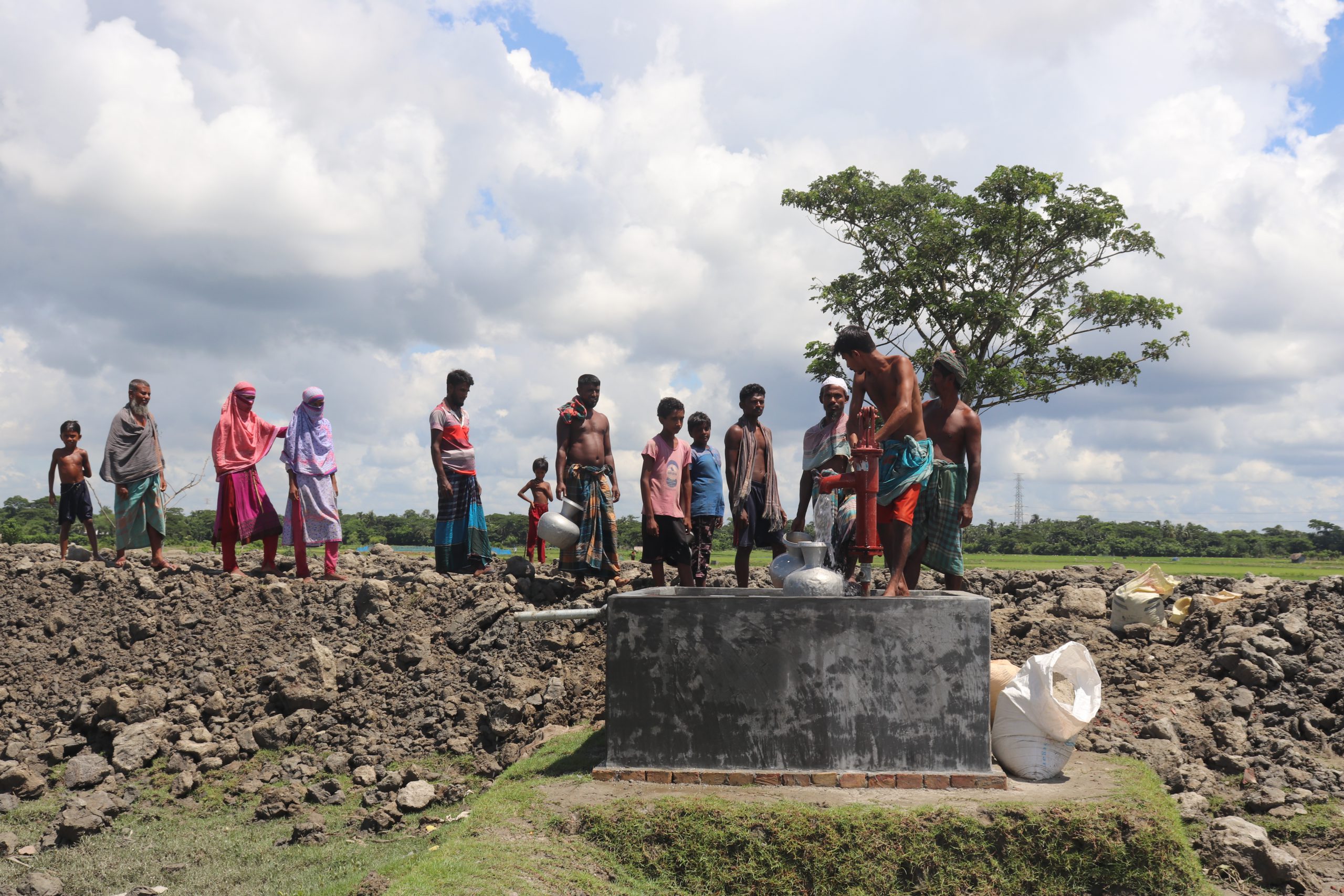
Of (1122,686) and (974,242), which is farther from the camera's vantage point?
(974,242)

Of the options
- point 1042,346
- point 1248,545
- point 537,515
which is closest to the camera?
point 537,515

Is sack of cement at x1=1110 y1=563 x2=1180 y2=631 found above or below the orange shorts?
below

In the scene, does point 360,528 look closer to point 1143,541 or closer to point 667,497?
point 667,497

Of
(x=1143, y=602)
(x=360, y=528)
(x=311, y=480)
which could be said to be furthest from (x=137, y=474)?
(x=360, y=528)

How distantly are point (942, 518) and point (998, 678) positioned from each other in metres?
1.08

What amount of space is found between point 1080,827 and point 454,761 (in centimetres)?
394

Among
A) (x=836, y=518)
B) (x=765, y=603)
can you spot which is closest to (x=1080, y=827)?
(x=765, y=603)

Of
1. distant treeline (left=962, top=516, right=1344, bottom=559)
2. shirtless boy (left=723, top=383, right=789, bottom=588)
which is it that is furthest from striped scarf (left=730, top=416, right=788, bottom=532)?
distant treeline (left=962, top=516, right=1344, bottom=559)

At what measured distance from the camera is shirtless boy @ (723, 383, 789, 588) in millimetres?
8031

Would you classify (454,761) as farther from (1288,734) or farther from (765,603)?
(1288,734)

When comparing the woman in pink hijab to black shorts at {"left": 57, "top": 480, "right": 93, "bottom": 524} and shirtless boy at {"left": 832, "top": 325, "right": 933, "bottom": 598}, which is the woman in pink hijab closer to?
black shorts at {"left": 57, "top": 480, "right": 93, "bottom": 524}

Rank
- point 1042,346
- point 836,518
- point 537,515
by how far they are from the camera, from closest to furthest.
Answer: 1. point 836,518
2. point 537,515
3. point 1042,346

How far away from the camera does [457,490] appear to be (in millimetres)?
9242

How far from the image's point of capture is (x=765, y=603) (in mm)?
4941
